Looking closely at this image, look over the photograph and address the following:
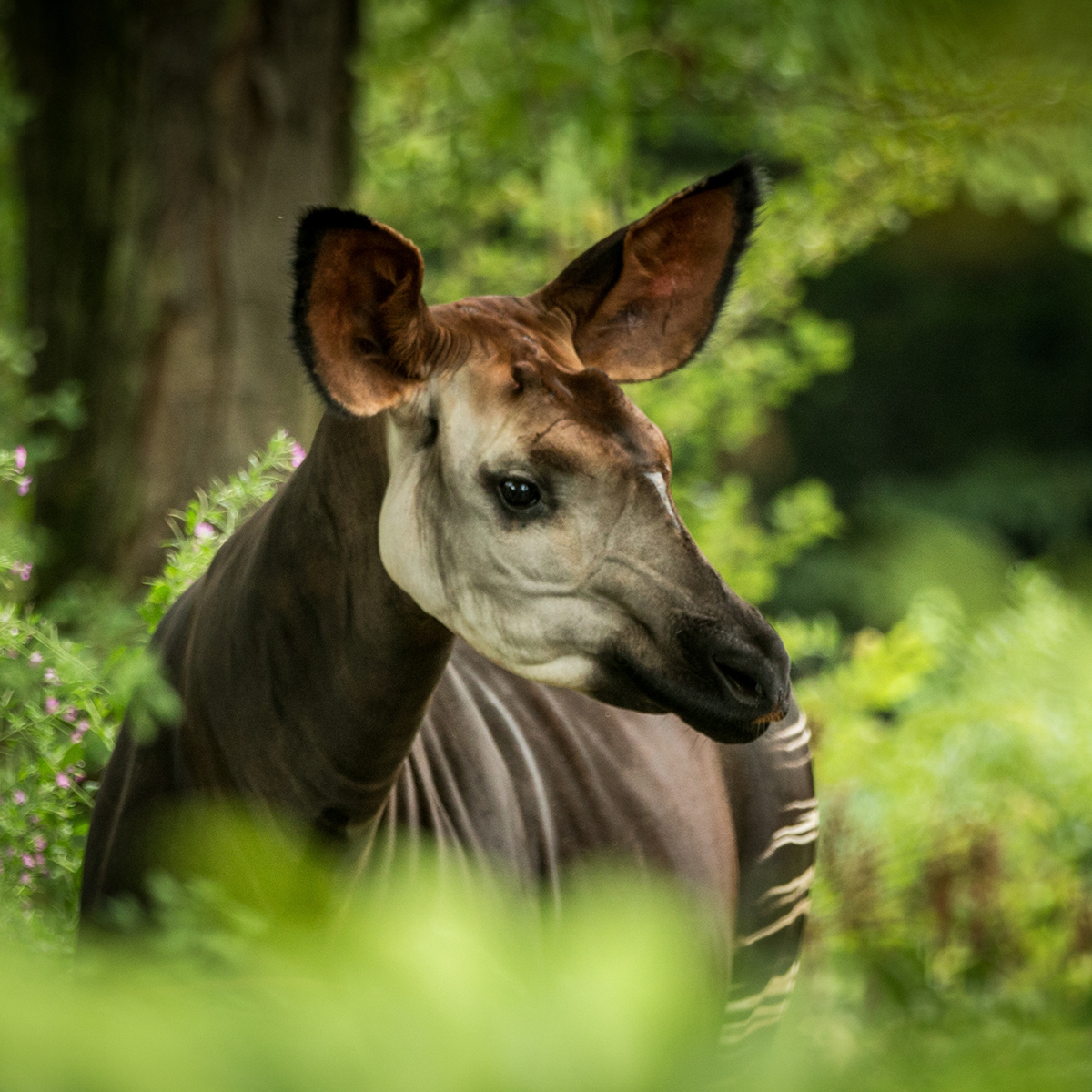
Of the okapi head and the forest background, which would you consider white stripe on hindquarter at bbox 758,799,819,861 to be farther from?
the okapi head

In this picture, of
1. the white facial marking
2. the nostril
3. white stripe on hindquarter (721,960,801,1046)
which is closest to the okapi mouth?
the nostril

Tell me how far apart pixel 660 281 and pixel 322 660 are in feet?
2.60

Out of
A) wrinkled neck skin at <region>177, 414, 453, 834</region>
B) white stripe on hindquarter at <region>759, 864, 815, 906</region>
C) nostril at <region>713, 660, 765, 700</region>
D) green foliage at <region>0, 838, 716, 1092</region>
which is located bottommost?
green foliage at <region>0, 838, 716, 1092</region>

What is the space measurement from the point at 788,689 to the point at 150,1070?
1159 mm

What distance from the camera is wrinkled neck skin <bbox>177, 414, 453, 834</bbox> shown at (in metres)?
1.56

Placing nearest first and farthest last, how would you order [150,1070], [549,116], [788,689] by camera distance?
1. [150,1070]
2. [788,689]
3. [549,116]

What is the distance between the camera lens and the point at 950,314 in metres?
11.8

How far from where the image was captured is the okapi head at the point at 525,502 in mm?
1435

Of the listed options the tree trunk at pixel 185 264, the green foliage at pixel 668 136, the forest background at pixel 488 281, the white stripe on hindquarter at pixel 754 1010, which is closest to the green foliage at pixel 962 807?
the forest background at pixel 488 281

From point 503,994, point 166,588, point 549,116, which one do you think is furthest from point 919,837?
point 503,994

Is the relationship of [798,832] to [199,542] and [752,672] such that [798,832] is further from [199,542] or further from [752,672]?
[199,542]

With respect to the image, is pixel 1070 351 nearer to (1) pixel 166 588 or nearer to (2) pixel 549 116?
(2) pixel 549 116

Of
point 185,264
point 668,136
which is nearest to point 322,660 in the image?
point 185,264

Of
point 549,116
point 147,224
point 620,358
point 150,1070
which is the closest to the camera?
point 150,1070
